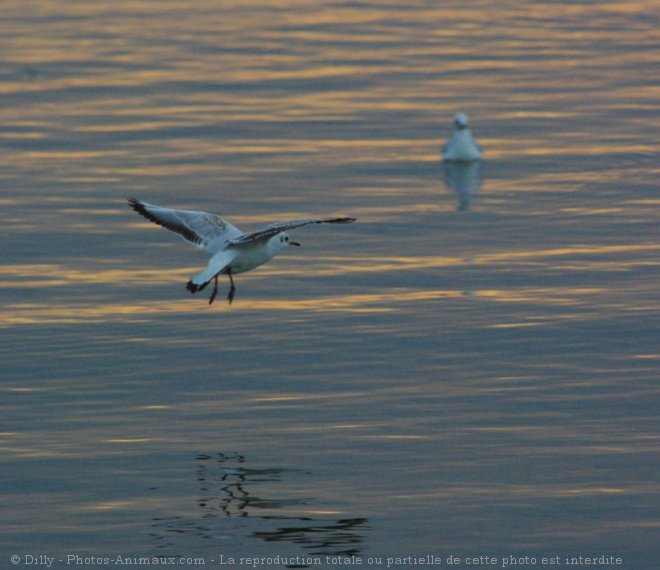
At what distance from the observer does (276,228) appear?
47.5 feet

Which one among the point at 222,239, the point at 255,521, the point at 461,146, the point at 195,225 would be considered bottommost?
the point at 255,521

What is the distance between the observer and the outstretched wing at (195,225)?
15734 millimetres

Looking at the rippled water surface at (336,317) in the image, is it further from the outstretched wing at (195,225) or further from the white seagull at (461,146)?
the outstretched wing at (195,225)

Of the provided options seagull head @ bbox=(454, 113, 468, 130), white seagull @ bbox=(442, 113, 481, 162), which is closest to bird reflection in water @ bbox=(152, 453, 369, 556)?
white seagull @ bbox=(442, 113, 481, 162)

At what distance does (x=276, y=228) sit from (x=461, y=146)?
10318 mm

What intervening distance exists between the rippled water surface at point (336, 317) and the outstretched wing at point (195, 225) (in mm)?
1061

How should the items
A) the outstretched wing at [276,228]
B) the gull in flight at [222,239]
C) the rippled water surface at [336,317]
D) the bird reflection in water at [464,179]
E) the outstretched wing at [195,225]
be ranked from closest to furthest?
the rippled water surface at [336,317] < the outstretched wing at [276,228] < the gull in flight at [222,239] < the outstretched wing at [195,225] < the bird reflection in water at [464,179]

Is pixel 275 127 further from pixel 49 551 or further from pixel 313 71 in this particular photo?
pixel 49 551

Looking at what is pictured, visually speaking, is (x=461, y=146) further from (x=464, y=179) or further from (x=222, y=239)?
(x=222, y=239)

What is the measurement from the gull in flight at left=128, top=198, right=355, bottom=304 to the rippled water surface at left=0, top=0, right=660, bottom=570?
97cm

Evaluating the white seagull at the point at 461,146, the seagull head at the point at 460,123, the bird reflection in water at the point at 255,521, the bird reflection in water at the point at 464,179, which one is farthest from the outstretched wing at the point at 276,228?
the seagull head at the point at 460,123

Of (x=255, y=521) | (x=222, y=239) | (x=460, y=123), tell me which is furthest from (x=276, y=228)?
(x=460, y=123)

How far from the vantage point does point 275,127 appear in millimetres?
26938

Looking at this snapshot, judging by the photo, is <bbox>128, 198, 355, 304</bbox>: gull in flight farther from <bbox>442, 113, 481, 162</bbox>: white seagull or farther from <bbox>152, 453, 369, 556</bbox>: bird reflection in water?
<bbox>442, 113, 481, 162</bbox>: white seagull
